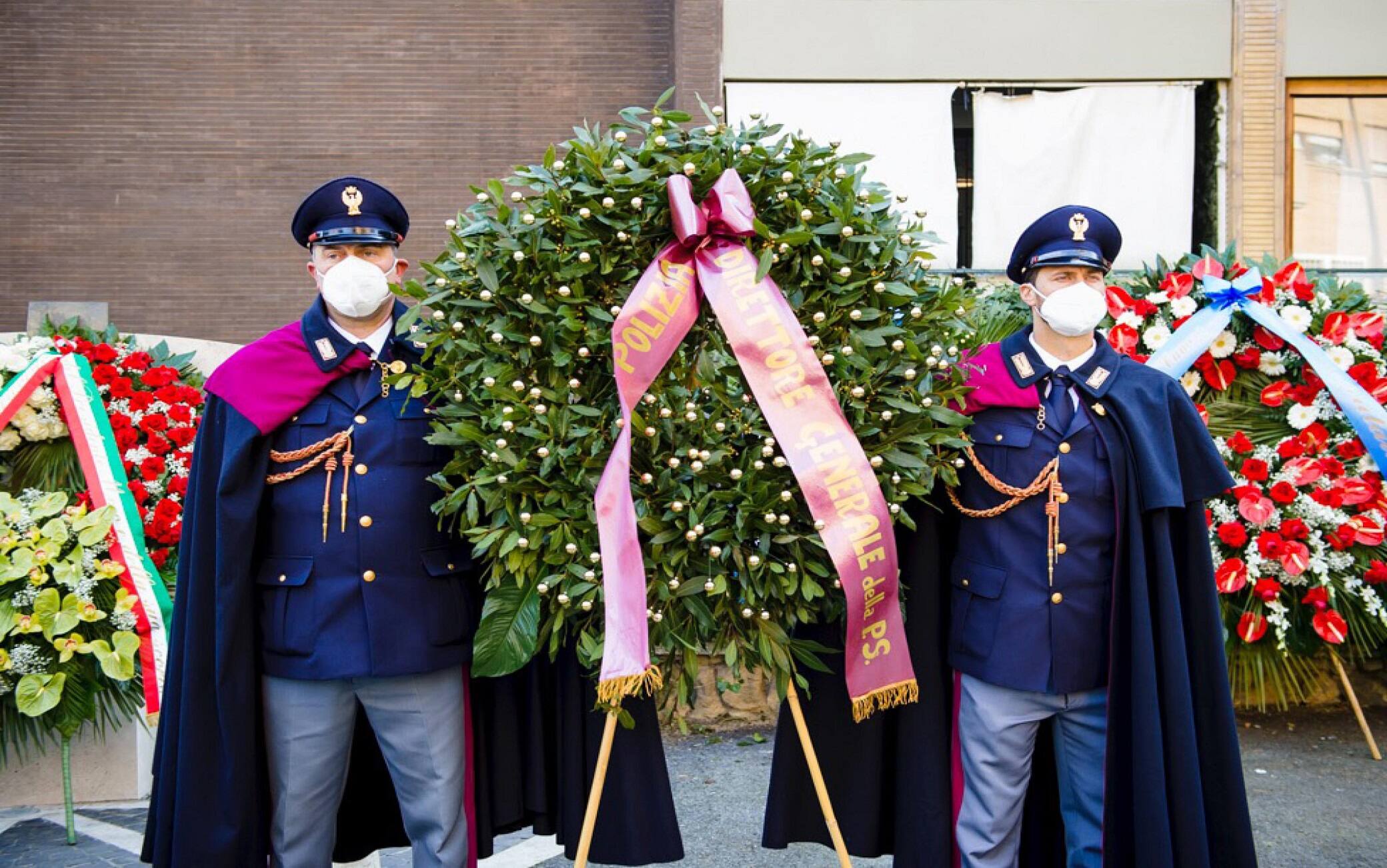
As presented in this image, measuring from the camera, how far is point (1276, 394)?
5.22 meters

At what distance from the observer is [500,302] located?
2854mm

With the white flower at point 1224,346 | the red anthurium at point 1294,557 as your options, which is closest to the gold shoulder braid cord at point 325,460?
the white flower at point 1224,346

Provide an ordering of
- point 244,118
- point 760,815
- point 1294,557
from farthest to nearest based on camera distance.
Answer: point 244,118, point 1294,557, point 760,815

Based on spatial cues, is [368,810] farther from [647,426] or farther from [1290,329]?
[1290,329]

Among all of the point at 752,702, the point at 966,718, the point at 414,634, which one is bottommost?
the point at 752,702

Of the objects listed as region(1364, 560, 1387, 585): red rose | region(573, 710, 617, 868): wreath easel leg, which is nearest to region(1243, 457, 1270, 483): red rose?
region(1364, 560, 1387, 585): red rose

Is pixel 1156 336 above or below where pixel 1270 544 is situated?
above

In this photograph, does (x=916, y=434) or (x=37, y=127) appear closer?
(x=916, y=434)

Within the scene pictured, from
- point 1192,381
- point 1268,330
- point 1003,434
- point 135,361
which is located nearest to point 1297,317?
point 1268,330

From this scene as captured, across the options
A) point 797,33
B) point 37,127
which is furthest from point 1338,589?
point 37,127

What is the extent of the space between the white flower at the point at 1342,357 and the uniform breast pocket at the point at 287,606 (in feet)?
15.1

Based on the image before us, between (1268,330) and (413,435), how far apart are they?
4069 mm

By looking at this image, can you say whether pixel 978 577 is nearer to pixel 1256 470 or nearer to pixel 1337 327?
pixel 1256 470

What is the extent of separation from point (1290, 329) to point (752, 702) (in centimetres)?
328
